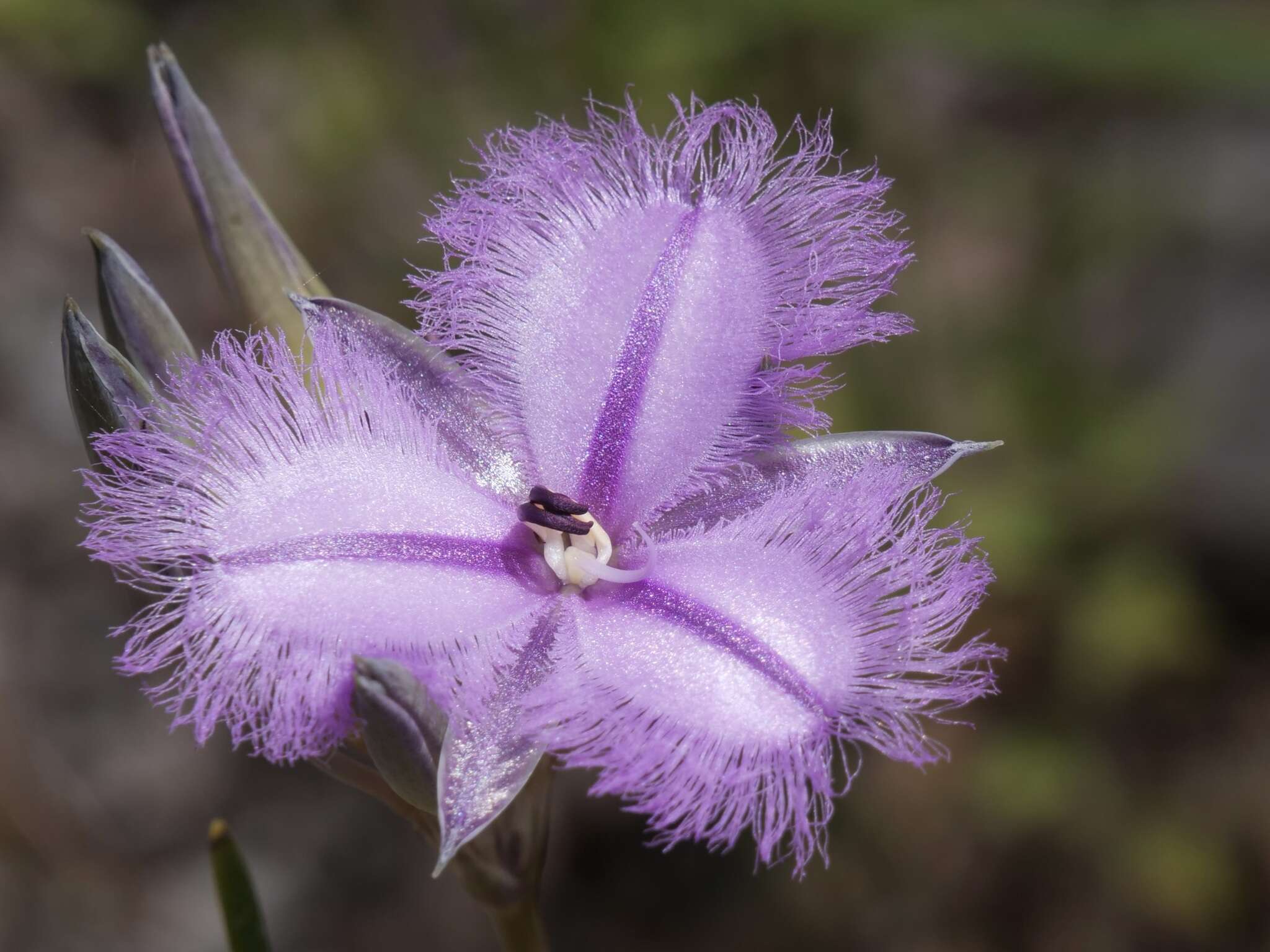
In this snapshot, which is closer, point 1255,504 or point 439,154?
point 439,154

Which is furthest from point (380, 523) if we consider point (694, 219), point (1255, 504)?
point (1255, 504)

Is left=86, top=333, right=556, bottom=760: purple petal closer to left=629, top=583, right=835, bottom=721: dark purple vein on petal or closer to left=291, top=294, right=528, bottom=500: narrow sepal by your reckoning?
left=291, top=294, right=528, bottom=500: narrow sepal

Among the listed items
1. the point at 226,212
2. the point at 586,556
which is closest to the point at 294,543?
the point at 586,556

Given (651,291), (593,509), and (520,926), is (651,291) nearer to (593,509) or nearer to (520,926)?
(593,509)

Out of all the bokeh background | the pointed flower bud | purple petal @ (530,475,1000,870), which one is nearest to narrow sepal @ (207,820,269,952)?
the pointed flower bud

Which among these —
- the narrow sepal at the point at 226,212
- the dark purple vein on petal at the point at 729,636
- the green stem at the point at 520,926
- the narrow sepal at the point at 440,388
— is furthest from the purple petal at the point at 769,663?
the narrow sepal at the point at 226,212

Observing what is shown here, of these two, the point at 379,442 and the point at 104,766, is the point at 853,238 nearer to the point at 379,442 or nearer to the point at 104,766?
the point at 379,442
